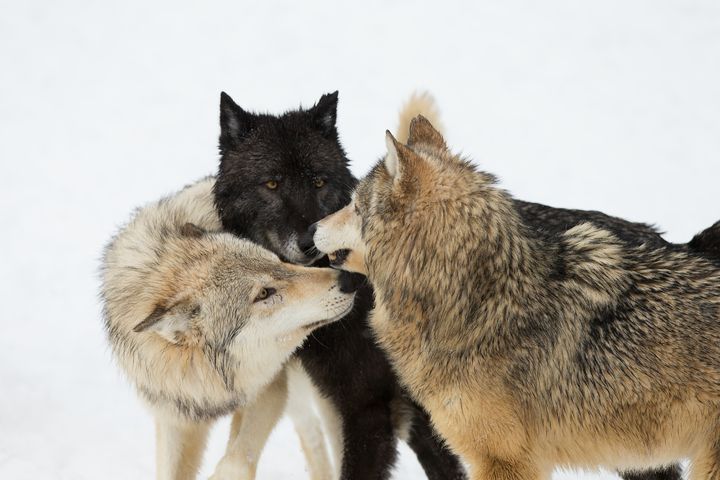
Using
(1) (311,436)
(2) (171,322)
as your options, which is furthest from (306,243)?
(1) (311,436)

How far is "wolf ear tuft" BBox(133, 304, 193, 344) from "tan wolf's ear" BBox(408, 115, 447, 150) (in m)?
1.48

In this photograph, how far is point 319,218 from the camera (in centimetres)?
478

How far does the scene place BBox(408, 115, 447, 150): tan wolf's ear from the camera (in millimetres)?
4375

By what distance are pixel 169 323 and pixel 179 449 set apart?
1076 millimetres

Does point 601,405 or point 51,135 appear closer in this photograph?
point 601,405

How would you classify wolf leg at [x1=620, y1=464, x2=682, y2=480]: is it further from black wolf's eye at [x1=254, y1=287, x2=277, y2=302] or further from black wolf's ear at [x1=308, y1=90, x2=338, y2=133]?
black wolf's ear at [x1=308, y1=90, x2=338, y2=133]

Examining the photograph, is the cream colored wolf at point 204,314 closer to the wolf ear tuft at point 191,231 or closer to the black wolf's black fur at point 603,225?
the wolf ear tuft at point 191,231

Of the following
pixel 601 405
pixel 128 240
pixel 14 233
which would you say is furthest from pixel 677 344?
pixel 14 233

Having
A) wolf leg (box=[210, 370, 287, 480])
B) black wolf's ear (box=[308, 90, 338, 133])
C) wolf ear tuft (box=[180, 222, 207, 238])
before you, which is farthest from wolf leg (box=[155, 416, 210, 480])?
black wolf's ear (box=[308, 90, 338, 133])

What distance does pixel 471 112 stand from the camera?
1197cm

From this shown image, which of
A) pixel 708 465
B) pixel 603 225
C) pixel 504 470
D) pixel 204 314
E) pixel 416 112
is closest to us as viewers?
pixel 708 465

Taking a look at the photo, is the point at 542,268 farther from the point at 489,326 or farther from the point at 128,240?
the point at 128,240

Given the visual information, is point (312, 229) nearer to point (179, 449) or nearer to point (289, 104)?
point (179, 449)

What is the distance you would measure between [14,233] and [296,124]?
5580 millimetres
